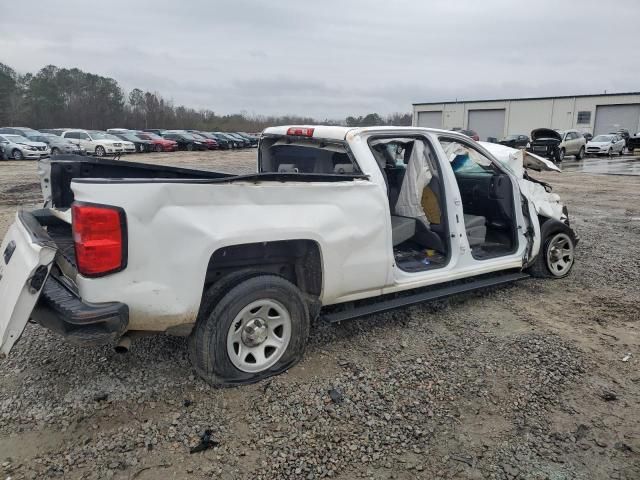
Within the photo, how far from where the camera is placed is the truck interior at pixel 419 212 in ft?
14.1

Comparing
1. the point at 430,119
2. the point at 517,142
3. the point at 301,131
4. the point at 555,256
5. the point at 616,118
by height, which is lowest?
the point at 555,256

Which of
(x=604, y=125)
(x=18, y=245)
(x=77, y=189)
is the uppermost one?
(x=604, y=125)

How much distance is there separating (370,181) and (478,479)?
2.07 meters

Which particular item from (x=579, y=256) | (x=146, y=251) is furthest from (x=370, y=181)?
(x=579, y=256)

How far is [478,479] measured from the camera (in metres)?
2.42

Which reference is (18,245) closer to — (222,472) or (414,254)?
(222,472)

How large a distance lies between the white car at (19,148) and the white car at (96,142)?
2551 mm

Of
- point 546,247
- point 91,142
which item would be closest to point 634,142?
point 546,247

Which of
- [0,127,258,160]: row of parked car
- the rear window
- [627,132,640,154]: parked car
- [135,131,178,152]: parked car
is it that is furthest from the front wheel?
[627,132,640,154]: parked car

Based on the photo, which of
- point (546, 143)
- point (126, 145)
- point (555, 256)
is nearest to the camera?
point (555, 256)

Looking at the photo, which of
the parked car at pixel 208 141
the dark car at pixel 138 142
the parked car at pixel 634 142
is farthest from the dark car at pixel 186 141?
the parked car at pixel 634 142

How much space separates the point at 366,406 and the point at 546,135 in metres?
27.0

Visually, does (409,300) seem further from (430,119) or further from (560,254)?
(430,119)

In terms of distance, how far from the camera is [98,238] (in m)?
2.54
